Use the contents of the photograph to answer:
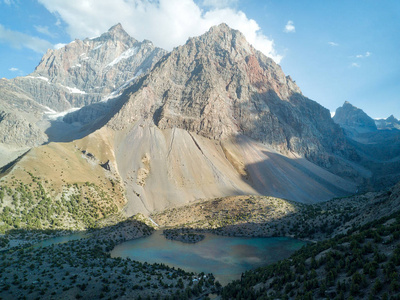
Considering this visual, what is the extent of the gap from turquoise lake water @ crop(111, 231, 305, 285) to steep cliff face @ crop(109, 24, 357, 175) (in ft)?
252

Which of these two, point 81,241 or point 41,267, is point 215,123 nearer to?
point 81,241

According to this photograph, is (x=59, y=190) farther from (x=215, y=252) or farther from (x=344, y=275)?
(x=344, y=275)

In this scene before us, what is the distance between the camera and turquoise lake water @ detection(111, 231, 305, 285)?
124 feet

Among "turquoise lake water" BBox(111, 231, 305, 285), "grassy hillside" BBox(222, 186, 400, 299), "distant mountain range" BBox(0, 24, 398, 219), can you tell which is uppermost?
"distant mountain range" BBox(0, 24, 398, 219)

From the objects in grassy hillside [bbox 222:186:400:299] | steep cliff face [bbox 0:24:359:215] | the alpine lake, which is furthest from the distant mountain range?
grassy hillside [bbox 222:186:400:299]

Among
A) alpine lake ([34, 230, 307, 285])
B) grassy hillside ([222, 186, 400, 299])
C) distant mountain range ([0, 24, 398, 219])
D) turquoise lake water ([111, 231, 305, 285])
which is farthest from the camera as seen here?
distant mountain range ([0, 24, 398, 219])

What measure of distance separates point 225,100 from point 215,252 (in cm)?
11335

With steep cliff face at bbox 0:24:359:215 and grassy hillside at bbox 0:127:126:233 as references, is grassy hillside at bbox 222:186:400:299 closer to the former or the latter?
grassy hillside at bbox 0:127:126:233

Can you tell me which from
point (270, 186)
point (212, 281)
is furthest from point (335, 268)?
point (270, 186)

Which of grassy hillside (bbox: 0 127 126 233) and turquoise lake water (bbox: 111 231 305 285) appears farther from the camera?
grassy hillside (bbox: 0 127 126 233)

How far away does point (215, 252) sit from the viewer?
46125mm

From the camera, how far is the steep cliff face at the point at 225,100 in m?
128

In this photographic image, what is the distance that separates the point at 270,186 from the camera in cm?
10288

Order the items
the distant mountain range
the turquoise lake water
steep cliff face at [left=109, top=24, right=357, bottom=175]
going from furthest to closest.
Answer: steep cliff face at [left=109, top=24, right=357, bottom=175], the distant mountain range, the turquoise lake water
